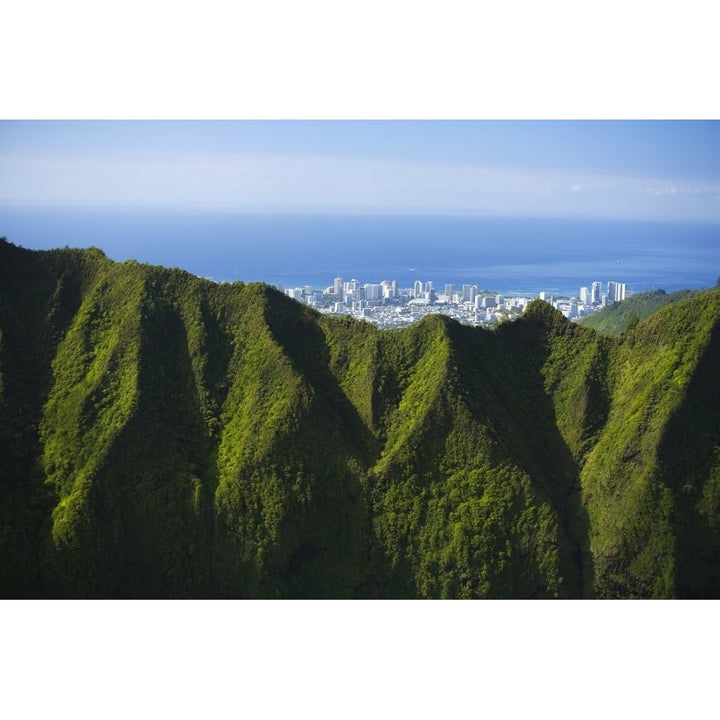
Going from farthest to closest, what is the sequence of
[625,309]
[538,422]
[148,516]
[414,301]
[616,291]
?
1. [625,309]
2. [616,291]
3. [414,301]
4. [538,422]
5. [148,516]

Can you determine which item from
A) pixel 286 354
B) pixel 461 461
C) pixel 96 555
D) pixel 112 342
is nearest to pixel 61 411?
pixel 112 342

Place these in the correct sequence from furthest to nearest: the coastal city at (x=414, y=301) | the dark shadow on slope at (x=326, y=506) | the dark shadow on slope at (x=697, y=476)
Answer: the coastal city at (x=414, y=301)
the dark shadow on slope at (x=326, y=506)
the dark shadow on slope at (x=697, y=476)

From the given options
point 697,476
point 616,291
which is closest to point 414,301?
point 616,291

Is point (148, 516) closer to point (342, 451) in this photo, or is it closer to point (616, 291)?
point (342, 451)

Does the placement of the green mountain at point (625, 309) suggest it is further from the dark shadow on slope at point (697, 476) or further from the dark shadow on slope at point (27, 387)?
the dark shadow on slope at point (27, 387)

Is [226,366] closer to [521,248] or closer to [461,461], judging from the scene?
[461,461]

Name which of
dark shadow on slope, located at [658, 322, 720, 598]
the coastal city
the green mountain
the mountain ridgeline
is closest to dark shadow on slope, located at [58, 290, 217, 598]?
the mountain ridgeline

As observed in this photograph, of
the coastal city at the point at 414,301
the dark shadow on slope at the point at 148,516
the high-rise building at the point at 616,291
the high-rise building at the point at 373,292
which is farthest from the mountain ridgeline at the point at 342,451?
the high-rise building at the point at 616,291
